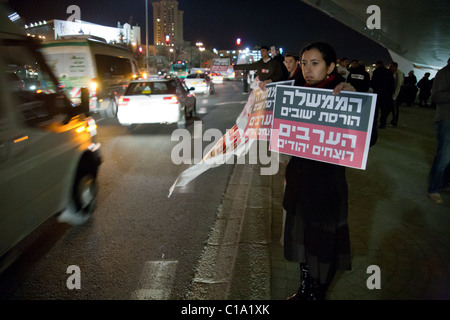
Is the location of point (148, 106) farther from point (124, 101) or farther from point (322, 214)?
point (322, 214)

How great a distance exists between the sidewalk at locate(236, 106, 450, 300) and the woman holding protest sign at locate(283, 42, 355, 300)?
395mm

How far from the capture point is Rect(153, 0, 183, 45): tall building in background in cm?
17188

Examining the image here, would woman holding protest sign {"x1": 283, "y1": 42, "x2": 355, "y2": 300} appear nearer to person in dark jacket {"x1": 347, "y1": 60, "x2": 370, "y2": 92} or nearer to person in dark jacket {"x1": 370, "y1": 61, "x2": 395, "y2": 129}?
person in dark jacket {"x1": 347, "y1": 60, "x2": 370, "y2": 92}

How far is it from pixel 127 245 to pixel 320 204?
2.24 meters

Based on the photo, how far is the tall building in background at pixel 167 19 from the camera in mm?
171875

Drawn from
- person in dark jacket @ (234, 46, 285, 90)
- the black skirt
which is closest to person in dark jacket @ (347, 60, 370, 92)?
person in dark jacket @ (234, 46, 285, 90)

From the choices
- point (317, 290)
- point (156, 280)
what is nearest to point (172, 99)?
point (156, 280)

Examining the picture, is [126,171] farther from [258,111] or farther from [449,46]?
[449,46]

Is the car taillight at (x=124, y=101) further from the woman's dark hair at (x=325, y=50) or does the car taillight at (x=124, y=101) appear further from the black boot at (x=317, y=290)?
the black boot at (x=317, y=290)

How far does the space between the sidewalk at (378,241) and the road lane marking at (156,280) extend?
0.60m

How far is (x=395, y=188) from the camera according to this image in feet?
→ 17.2

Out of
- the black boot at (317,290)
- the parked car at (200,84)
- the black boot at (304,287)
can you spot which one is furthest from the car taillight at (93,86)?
the parked car at (200,84)

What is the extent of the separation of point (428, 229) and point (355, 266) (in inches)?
53.3
